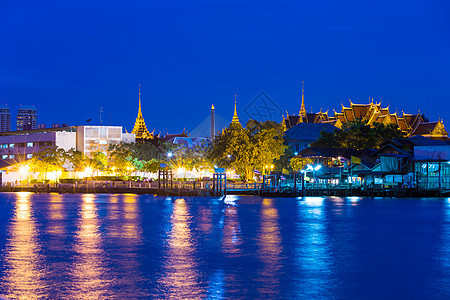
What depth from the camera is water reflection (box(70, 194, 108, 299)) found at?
54.2 feet

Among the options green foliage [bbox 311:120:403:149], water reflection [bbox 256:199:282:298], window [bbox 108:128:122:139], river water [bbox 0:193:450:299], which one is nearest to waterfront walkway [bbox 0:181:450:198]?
green foliage [bbox 311:120:403:149]

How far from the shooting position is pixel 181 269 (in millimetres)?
20344

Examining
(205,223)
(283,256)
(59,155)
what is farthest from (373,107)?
(283,256)

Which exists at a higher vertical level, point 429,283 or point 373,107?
point 373,107

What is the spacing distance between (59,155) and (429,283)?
90003mm

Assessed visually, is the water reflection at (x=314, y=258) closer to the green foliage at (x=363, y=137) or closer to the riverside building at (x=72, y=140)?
A: the green foliage at (x=363, y=137)

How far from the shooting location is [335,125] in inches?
4838

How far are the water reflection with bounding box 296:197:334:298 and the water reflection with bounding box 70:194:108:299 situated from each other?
19.1 ft

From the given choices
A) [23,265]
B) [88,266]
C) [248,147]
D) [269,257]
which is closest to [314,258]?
[269,257]

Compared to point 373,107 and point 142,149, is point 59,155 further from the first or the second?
point 373,107

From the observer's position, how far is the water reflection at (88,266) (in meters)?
16.5

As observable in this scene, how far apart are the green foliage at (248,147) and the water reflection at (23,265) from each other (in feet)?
143

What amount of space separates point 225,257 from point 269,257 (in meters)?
1.70

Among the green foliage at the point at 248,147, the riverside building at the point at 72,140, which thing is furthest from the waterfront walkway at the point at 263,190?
the riverside building at the point at 72,140
